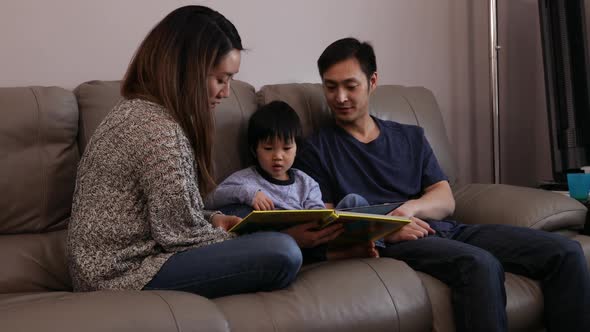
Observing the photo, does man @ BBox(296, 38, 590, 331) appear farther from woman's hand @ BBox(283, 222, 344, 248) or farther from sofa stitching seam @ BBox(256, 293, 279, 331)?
sofa stitching seam @ BBox(256, 293, 279, 331)

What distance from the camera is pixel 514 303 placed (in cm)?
182

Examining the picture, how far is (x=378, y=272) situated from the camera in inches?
68.4

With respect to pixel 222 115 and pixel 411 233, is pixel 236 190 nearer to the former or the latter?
pixel 222 115

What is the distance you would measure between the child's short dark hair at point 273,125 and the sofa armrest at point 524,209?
0.64 metres

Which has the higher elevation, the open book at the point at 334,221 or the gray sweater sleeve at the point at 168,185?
the gray sweater sleeve at the point at 168,185

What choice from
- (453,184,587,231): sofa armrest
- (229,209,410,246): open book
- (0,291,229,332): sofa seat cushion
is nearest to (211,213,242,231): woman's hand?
(229,209,410,246): open book

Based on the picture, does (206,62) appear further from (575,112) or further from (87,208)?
(575,112)

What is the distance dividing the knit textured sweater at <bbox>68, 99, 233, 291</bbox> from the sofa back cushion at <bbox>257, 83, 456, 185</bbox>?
2.77 feet

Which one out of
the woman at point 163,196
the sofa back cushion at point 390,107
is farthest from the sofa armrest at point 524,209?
the woman at point 163,196

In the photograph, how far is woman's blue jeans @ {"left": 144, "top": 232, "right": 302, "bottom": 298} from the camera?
5.15 ft

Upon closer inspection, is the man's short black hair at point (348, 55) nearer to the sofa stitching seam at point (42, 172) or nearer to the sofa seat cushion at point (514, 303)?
the sofa seat cushion at point (514, 303)

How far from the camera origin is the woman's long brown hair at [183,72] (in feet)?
5.32

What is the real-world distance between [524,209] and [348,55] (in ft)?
2.40

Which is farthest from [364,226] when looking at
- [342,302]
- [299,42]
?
[299,42]
